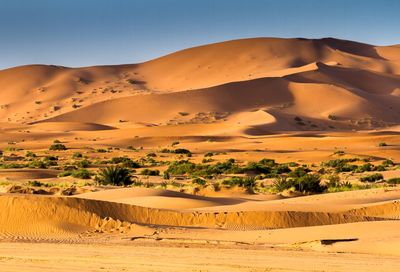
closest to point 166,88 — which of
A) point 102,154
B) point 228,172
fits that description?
point 102,154

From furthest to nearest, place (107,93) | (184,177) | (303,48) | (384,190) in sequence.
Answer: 1. (303,48)
2. (107,93)
3. (184,177)
4. (384,190)

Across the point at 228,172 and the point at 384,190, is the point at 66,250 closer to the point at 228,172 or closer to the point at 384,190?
the point at 384,190

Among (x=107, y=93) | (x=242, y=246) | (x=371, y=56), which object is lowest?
(x=242, y=246)

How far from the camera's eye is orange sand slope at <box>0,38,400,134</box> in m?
95.1

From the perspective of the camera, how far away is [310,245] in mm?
12984

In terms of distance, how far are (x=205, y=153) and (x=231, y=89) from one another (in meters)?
52.8

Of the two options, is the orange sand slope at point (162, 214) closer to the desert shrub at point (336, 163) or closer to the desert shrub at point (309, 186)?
the desert shrub at point (309, 186)

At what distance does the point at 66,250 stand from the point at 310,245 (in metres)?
4.03

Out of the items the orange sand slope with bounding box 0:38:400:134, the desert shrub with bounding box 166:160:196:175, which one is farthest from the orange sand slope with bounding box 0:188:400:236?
the orange sand slope with bounding box 0:38:400:134

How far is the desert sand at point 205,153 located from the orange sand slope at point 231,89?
0.34m

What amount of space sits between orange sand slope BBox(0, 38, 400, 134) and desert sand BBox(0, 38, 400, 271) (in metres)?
0.34

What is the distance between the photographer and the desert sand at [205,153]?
12.2 metres

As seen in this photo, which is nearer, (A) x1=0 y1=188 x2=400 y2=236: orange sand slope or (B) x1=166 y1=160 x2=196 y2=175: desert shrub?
(A) x1=0 y1=188 x2=400 y2=236: orange sand slope

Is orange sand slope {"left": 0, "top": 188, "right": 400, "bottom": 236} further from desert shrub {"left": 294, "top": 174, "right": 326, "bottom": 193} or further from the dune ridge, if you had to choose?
desert shrub {"left": 294, "top": 174, "right": 326, "bottom": 193}
